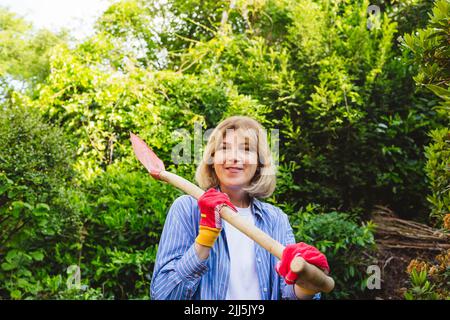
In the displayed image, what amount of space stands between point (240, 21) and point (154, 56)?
1503 mm

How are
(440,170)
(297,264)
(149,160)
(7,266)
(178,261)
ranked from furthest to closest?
Result: (7,266) < (440,170) < (149,160) < (178,261) < (297,264)

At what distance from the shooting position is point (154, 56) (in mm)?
9227

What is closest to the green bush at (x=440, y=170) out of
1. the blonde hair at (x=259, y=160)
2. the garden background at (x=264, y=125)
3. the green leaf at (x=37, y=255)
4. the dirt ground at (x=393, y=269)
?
the garden background at (x=264, y=125)

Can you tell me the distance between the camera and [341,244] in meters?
4.70

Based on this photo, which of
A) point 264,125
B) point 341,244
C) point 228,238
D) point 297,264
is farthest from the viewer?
point 264,125

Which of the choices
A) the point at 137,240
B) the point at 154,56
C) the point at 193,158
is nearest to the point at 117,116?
the point at 193,158

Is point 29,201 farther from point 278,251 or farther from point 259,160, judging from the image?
point 278,251

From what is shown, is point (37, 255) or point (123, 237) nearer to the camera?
point (37, 255)

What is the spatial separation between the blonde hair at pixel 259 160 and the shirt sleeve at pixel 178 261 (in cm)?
26

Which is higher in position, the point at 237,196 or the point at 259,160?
the point at 259,160

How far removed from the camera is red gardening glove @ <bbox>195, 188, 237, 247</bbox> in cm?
181

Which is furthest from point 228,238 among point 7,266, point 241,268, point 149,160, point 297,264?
point 7,266

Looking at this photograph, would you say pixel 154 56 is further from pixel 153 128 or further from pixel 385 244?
pixel 385 244

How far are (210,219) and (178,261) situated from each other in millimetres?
197
